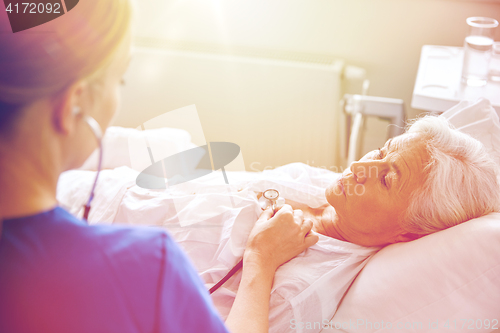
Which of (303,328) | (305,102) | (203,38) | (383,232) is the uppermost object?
(203,38)

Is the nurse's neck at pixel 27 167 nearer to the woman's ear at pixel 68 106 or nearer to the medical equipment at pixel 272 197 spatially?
the woman's ear at pixel 68 106

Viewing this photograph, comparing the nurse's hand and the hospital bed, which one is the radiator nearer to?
the hospital bed

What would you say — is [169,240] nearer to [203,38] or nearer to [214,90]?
[214,90]

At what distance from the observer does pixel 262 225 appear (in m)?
1.08

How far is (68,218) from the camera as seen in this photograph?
0.45m

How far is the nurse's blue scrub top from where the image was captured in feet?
1.39

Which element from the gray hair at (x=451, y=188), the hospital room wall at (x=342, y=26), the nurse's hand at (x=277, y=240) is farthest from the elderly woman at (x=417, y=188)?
the hospital room wall at (x=342, y=26)

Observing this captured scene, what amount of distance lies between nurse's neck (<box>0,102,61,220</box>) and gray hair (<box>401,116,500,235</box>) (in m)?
0.93

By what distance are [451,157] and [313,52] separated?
109 cm

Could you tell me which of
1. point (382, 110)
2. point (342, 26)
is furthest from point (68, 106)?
point (342, 26)

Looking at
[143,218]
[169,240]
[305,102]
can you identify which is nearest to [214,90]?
[305,102]

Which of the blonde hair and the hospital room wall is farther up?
the blonde hair

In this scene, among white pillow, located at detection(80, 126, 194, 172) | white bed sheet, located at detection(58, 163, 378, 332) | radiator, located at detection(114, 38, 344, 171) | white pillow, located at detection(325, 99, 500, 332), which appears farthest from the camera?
radiator, located at detection(114, 38, 344, 171)

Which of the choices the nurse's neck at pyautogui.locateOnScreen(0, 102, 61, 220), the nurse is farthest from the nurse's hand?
the nurse's neck at pyautogui.locateOnScreen(0, 102, 61, 220)
